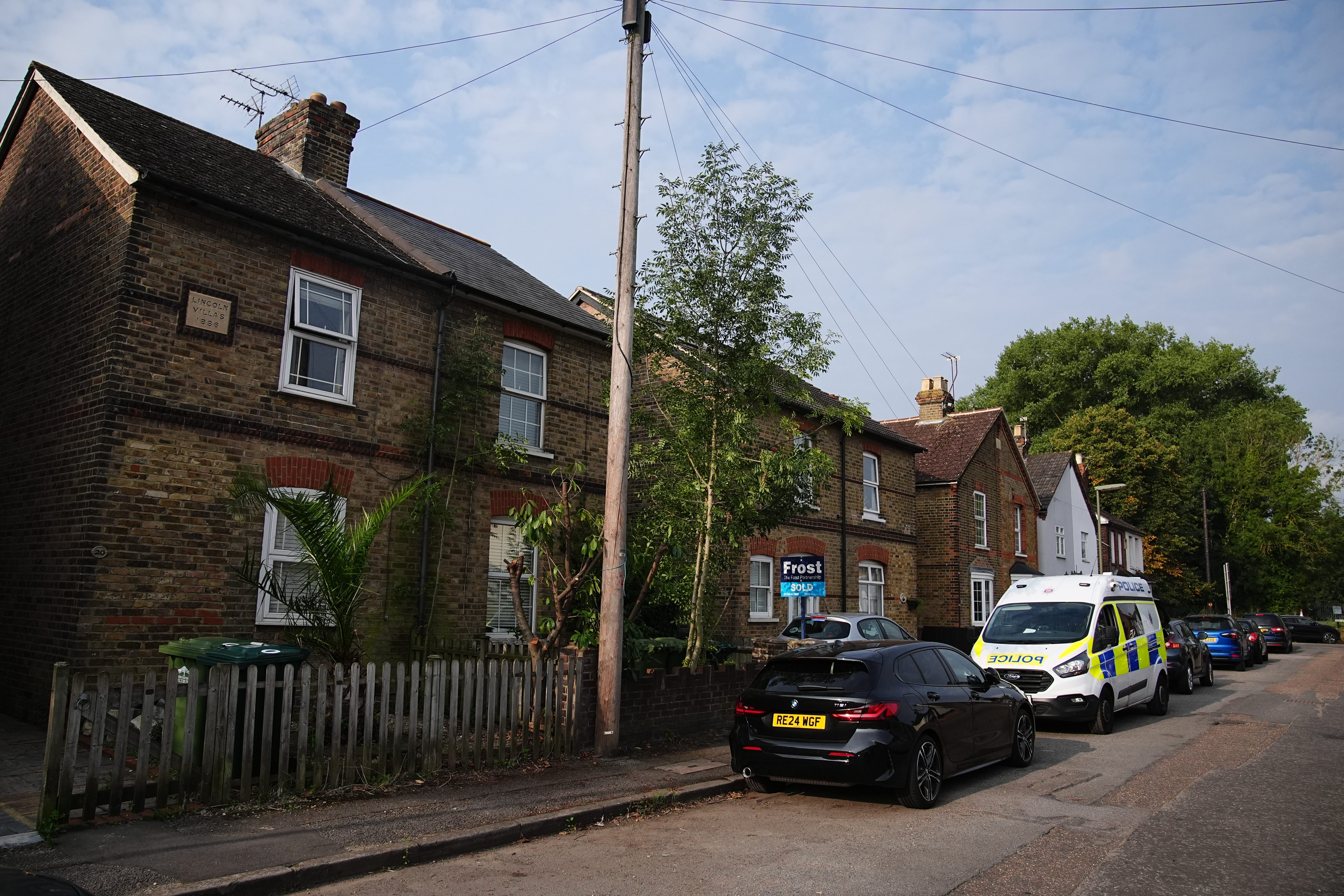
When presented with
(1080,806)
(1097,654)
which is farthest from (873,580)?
(1080,806)

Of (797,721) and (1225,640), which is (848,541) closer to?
(1225,640)

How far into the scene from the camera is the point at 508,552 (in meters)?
13.8

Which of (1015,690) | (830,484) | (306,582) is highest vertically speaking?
(830,484)

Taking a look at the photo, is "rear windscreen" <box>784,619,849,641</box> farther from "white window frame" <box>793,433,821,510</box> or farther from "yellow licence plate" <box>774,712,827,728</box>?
"yellow licence plate" <box>774,712,827,728</box>

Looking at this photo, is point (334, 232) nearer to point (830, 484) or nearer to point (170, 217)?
point (170, 217)

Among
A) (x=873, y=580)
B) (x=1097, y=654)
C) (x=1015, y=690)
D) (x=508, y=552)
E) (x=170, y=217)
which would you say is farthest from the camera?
(x=873, y=580)

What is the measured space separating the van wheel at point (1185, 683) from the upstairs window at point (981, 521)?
30.7 feet

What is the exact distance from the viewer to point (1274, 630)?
34.1 metres

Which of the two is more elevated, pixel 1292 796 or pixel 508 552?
pixel 508 552

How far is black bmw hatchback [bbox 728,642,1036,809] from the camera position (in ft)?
24.2

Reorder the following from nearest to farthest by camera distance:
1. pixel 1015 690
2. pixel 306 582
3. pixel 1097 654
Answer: pixel 306 582 → pixel 1015 690 → pixel 1097 654

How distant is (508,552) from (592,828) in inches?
284

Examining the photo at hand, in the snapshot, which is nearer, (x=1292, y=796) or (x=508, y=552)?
(x=1292, y=796)

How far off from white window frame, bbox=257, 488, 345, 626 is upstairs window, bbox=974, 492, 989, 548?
70.8ft
